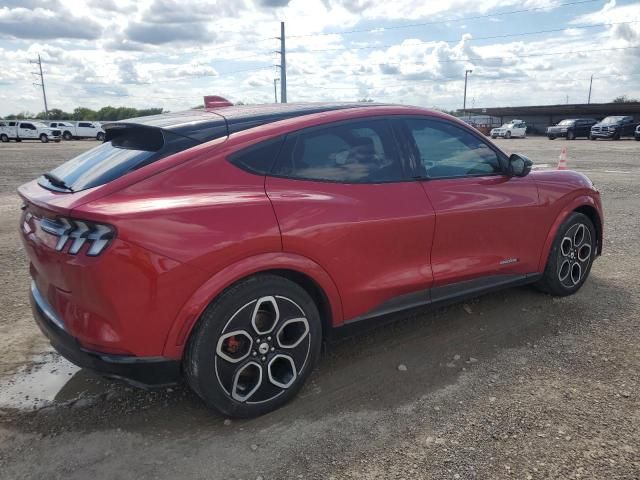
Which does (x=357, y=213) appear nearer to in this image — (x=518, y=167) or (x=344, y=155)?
(x=344, y=155)

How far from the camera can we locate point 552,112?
5619 cm

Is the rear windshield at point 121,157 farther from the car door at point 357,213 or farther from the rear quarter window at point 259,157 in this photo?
the car door at point 357,213

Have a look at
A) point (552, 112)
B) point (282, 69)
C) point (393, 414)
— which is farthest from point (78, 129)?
point (393, 414)

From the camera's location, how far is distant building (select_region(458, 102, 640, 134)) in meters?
47.8

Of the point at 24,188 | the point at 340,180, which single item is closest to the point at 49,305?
the point at 24,188

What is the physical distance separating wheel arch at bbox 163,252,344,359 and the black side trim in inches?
6.3

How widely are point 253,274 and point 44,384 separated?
1675 mm

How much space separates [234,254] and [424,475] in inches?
55.2

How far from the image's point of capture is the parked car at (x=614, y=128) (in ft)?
115

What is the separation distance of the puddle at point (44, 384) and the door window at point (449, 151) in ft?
8.62

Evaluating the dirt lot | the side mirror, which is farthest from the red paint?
the dirt lot

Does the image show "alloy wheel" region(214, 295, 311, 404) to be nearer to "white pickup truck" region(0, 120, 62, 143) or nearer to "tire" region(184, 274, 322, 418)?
"tire" region(184, 274, 322, 418)

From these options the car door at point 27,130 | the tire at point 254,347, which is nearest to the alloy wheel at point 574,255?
the tire at point 254,347

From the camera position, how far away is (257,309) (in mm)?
2742
